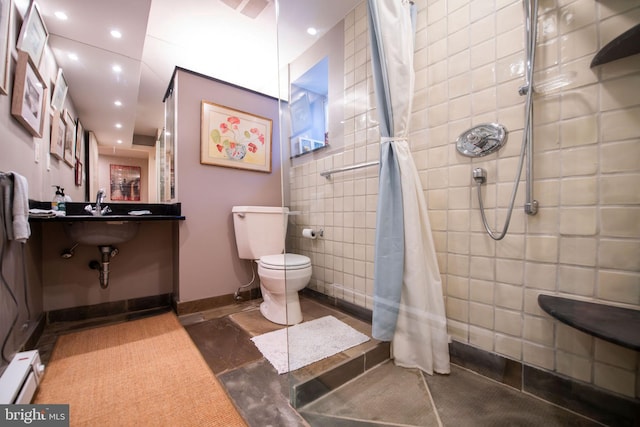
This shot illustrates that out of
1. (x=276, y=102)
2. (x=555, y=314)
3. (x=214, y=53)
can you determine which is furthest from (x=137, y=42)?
(x=555, y=314)

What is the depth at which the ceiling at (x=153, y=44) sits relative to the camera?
57.5 inches

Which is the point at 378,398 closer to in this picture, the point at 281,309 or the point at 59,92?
the point at 281,309

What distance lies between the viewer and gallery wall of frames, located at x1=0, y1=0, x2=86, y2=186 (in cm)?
107

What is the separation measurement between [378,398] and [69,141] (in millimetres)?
2488

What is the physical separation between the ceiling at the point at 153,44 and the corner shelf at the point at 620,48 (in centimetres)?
138

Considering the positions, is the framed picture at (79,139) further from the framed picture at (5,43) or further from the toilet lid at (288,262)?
the toilet lid at (288,262)

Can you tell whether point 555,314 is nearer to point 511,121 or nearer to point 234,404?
point 511,121

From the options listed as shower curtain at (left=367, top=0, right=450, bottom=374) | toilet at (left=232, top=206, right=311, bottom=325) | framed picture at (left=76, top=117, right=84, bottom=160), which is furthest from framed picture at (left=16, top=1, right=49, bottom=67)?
shower curtain at (left=367, top=0, right=450, bottom=374)

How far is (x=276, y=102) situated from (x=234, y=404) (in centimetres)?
225

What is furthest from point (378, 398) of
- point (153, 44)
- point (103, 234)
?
point (153, 44)

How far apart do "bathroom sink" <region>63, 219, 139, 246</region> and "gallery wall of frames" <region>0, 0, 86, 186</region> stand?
0.45m

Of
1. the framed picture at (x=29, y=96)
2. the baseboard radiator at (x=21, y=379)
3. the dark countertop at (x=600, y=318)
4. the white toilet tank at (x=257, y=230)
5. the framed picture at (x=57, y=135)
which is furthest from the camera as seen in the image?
the white toilet tank at (x=257, y=230)

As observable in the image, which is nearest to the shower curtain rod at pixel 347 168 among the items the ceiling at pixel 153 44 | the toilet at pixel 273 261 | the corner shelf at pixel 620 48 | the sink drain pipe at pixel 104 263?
the toilet at pixel 273 261

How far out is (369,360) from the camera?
1.18m
